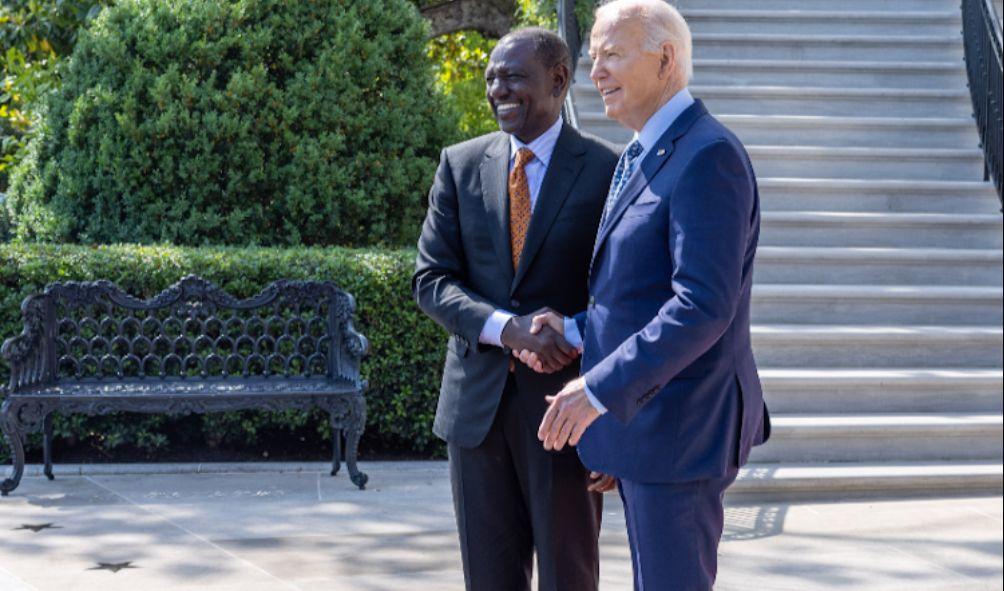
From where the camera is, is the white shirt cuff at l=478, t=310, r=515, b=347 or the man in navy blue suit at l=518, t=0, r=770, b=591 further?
the white shirt cuff at l=478, t=310, r=515, b=347

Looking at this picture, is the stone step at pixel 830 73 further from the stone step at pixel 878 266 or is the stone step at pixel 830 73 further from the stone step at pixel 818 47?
the stone step at pixel 878 266

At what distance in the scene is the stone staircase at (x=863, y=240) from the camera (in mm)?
7426

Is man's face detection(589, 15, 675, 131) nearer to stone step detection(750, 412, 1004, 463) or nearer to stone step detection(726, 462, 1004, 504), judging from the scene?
stone step detection(726, 462, 1004, 504)

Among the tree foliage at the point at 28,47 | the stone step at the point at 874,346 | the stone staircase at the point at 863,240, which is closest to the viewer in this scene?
the stone staircase at the point at 863,240

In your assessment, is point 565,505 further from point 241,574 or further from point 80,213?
point 80,213

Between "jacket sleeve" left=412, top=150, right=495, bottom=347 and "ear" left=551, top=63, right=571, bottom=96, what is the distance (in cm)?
41

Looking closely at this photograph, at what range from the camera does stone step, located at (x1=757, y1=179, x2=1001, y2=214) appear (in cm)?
934

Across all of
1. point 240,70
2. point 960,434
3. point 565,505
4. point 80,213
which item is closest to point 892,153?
point 960,434

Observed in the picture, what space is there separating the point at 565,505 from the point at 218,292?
4.31 m

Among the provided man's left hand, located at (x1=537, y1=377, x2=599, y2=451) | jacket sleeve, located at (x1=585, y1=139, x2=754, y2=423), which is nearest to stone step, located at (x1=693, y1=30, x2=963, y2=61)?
jacket sleeve, located at (x1=585, y1=139, x2=754, y2=423)

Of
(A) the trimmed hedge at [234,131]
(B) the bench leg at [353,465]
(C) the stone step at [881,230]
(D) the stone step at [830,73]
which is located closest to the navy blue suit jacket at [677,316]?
(B) the bench leg at [353,465]

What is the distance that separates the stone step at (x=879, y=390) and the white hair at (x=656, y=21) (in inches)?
190

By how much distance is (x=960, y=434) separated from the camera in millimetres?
7512

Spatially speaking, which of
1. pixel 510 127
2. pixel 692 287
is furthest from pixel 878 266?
pixel 692 287
